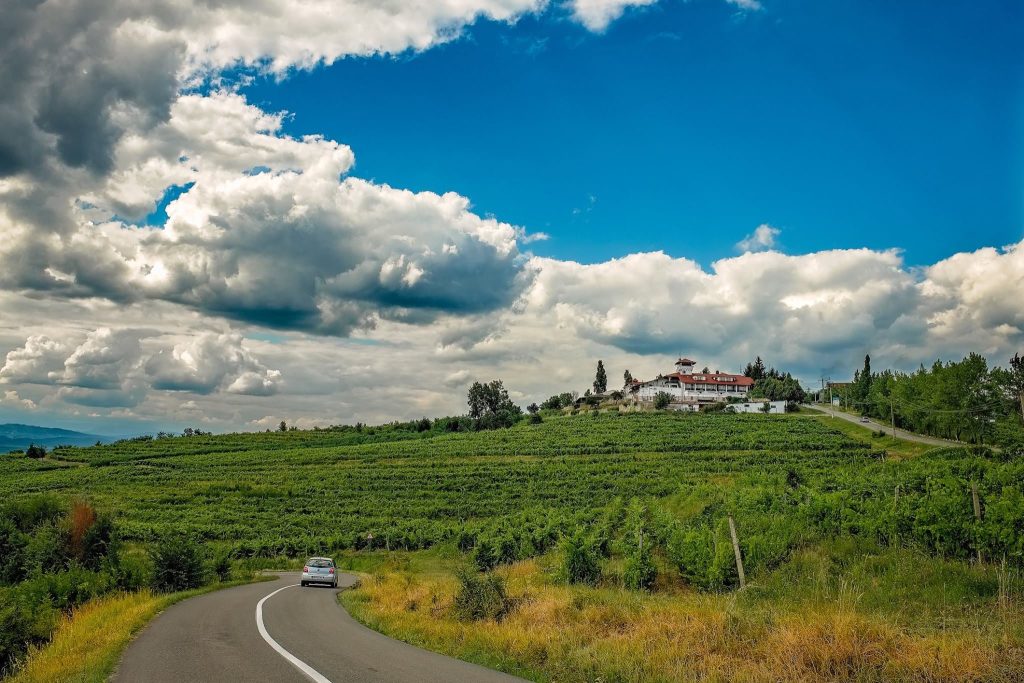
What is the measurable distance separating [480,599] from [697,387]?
176 metres

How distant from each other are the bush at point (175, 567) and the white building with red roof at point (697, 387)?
6010 inches

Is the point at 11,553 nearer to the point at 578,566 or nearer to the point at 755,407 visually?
the point at 578,566

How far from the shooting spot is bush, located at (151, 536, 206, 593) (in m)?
26.8

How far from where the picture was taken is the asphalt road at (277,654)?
9438mm

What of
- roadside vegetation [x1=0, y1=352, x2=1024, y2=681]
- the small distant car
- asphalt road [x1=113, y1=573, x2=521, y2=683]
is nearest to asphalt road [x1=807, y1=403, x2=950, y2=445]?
roadside vegetation [x1=0, y1=352, x2=1024, y2=681]

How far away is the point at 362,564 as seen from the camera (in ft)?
151

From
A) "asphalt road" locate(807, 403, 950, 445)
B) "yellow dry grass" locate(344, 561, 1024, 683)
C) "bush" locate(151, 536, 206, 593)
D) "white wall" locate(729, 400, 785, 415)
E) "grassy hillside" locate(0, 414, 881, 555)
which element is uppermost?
"white wall" locate(729, 400, 785, 415)

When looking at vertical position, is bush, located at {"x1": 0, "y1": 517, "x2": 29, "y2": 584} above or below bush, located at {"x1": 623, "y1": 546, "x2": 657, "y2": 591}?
below

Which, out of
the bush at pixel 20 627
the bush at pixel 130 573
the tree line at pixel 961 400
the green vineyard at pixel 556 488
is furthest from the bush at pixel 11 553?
the tree line at pixel 961 400

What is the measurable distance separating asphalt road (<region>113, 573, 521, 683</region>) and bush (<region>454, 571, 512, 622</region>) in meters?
1.91

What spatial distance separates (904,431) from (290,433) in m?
139

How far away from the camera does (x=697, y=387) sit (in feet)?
600

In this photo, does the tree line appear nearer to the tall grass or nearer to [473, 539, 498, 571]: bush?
[473, 539, 498, 571]: bush

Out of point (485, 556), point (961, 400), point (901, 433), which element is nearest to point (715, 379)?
point (901, 433)
